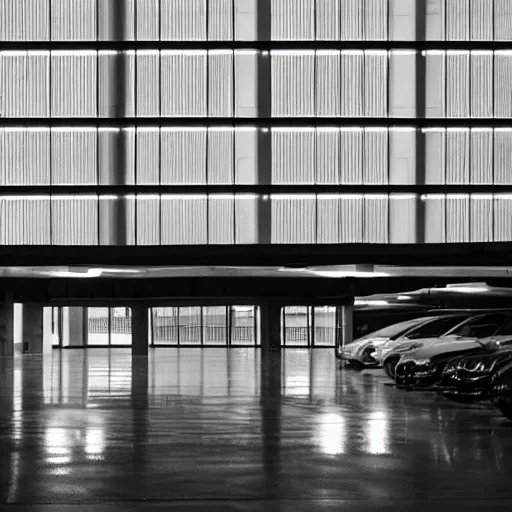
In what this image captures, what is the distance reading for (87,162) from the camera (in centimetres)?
4588

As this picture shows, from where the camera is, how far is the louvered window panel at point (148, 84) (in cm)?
4594

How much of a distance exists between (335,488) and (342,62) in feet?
127

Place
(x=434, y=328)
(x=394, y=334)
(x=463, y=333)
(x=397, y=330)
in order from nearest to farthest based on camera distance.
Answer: (x=463, y=333) < (x=434, y=328) < (x=394, y=334) < (x=397, y=330)

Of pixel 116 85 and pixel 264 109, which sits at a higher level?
pixel 116 85

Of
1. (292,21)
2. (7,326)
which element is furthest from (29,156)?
(292,21)

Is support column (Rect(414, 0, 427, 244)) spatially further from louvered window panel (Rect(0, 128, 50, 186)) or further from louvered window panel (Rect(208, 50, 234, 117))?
louvered window panel (Rect(0, 128, 50, 186))

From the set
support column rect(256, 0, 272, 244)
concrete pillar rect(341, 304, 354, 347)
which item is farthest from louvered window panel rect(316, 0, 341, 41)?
concrete pillar rect(341, 304, 354, 347)

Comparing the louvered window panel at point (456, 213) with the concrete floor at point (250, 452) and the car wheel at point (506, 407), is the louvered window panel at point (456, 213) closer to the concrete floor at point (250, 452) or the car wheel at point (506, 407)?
the concrete floor at point (250, 452)

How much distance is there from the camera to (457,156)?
152ft

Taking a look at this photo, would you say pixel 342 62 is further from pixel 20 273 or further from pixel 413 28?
pixel 20 273

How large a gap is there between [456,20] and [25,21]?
17739 mm

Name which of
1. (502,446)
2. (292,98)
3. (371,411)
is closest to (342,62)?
(292,98)

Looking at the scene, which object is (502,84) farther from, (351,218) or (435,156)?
(351,218)

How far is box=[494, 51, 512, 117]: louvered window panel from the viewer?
45.9 metres
